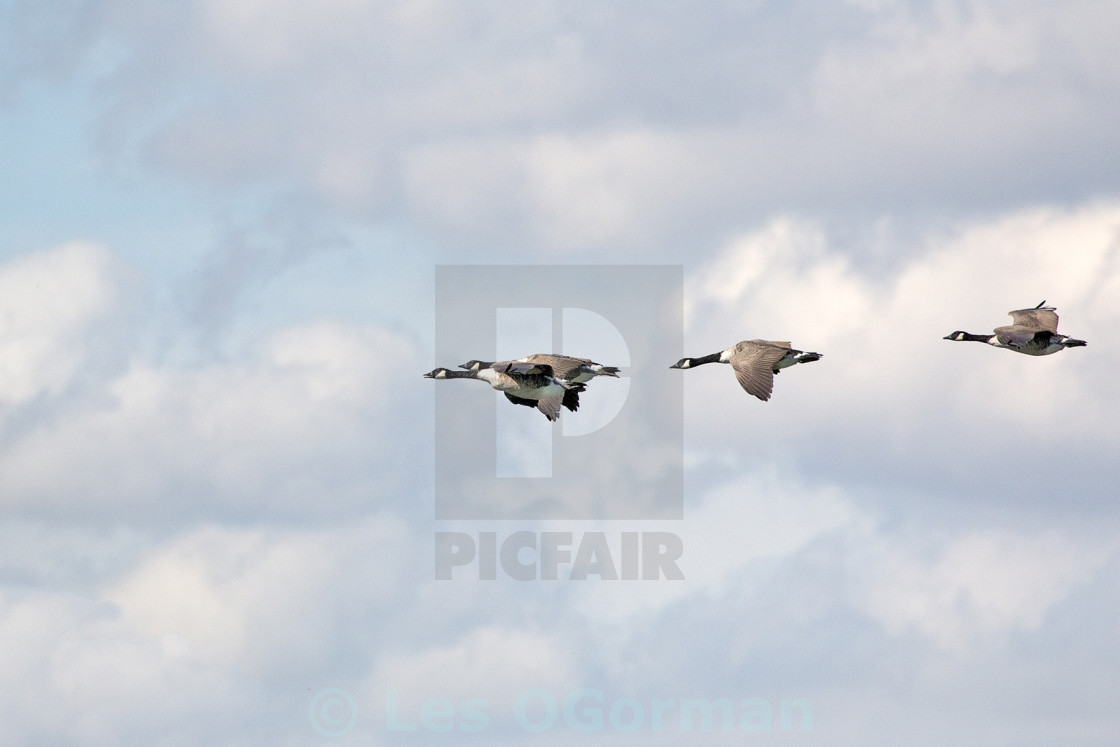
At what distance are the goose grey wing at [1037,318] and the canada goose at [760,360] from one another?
784cm

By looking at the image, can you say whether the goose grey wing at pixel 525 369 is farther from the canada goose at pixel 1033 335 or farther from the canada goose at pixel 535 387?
the canada goose at pixel 1033 335

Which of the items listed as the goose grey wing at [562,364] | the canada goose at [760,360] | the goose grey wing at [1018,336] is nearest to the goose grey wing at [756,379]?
the canada goose at [760,360]

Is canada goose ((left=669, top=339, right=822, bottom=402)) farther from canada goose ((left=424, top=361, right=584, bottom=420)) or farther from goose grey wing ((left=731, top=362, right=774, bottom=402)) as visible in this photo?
canada goose ((left=424, top=361, right=584, bottom=420))

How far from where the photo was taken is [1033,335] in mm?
51375

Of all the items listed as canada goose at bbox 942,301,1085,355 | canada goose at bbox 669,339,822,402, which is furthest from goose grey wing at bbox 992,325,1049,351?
canada goose at bbox 669,339,822,402

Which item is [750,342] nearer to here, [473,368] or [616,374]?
[616,374]

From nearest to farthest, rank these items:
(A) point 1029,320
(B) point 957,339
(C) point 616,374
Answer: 1. (C) point 616,374
2. (A) point 1029,320
3. (B) point 957,339

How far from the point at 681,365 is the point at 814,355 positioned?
292 inches

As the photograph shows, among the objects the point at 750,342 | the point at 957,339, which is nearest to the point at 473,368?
the point at 750,342

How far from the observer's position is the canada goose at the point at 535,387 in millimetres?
48719

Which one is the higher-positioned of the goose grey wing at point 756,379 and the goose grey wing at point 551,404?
the goose grey wing at point 756,379

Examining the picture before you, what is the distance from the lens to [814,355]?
162 ft

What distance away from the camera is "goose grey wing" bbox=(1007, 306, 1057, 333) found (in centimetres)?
5266

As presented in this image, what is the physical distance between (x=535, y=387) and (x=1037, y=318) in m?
16.7
